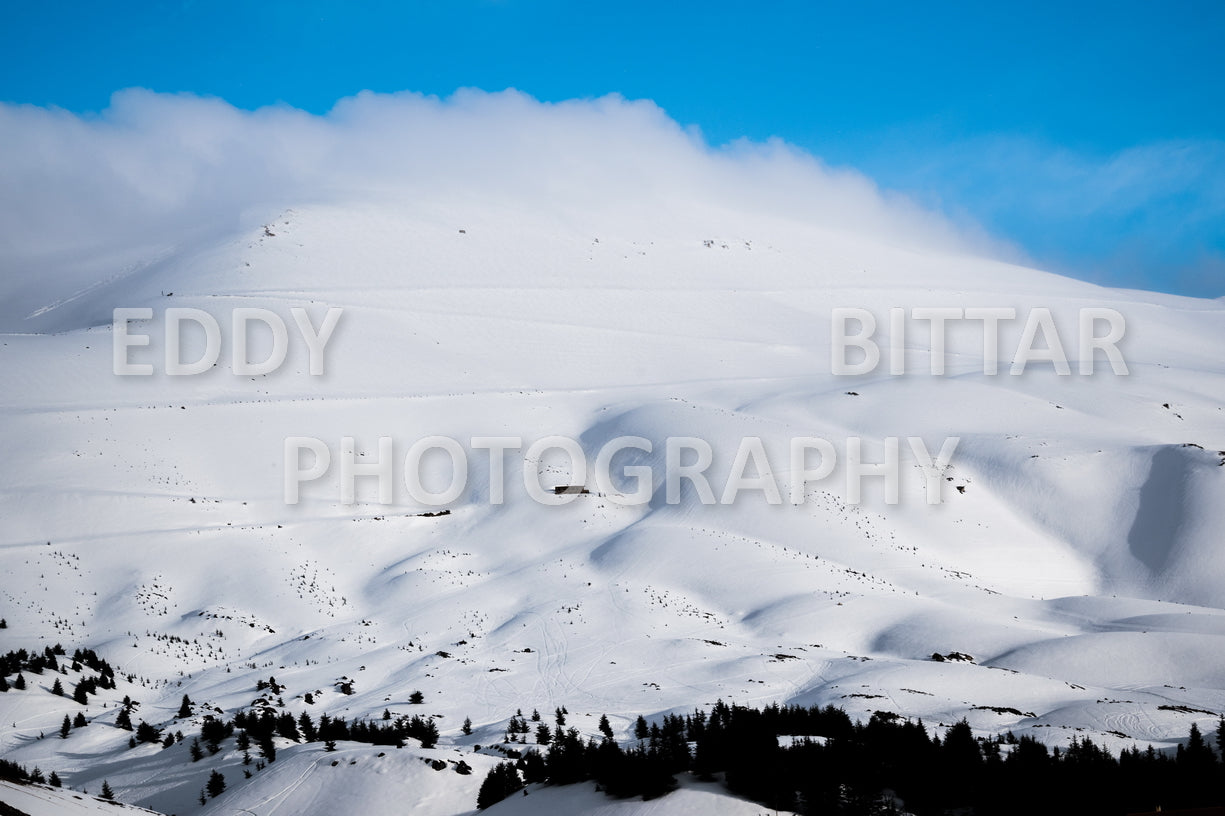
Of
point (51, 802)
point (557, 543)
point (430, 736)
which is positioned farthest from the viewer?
point (557, 543)

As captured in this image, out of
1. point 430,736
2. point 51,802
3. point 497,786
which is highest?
point 51,802

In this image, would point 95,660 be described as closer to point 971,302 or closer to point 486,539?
point 486,539

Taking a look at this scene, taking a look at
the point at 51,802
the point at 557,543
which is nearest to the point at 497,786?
the point at 51,802

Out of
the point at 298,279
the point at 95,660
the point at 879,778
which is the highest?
the point at 298,279

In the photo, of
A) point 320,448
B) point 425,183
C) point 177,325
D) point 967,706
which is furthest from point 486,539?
point 425,183

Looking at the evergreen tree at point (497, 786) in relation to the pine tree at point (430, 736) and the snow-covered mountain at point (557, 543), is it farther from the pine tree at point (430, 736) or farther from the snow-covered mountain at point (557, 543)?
the pine tree at point (430, 736)

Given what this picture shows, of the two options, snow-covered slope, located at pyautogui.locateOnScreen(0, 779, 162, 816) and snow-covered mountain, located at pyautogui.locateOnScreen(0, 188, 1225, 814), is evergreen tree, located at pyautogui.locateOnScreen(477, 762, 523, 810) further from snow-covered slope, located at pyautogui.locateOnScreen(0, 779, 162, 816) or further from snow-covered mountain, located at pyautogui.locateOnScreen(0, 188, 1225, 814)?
snow-covered slope, located at pyautogui.locateOnScreen(0, 779, 162, 816)

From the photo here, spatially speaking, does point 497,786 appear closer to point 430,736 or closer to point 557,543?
point 430,736

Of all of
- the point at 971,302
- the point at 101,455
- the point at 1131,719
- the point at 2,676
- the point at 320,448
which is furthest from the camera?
the point at 971,302
